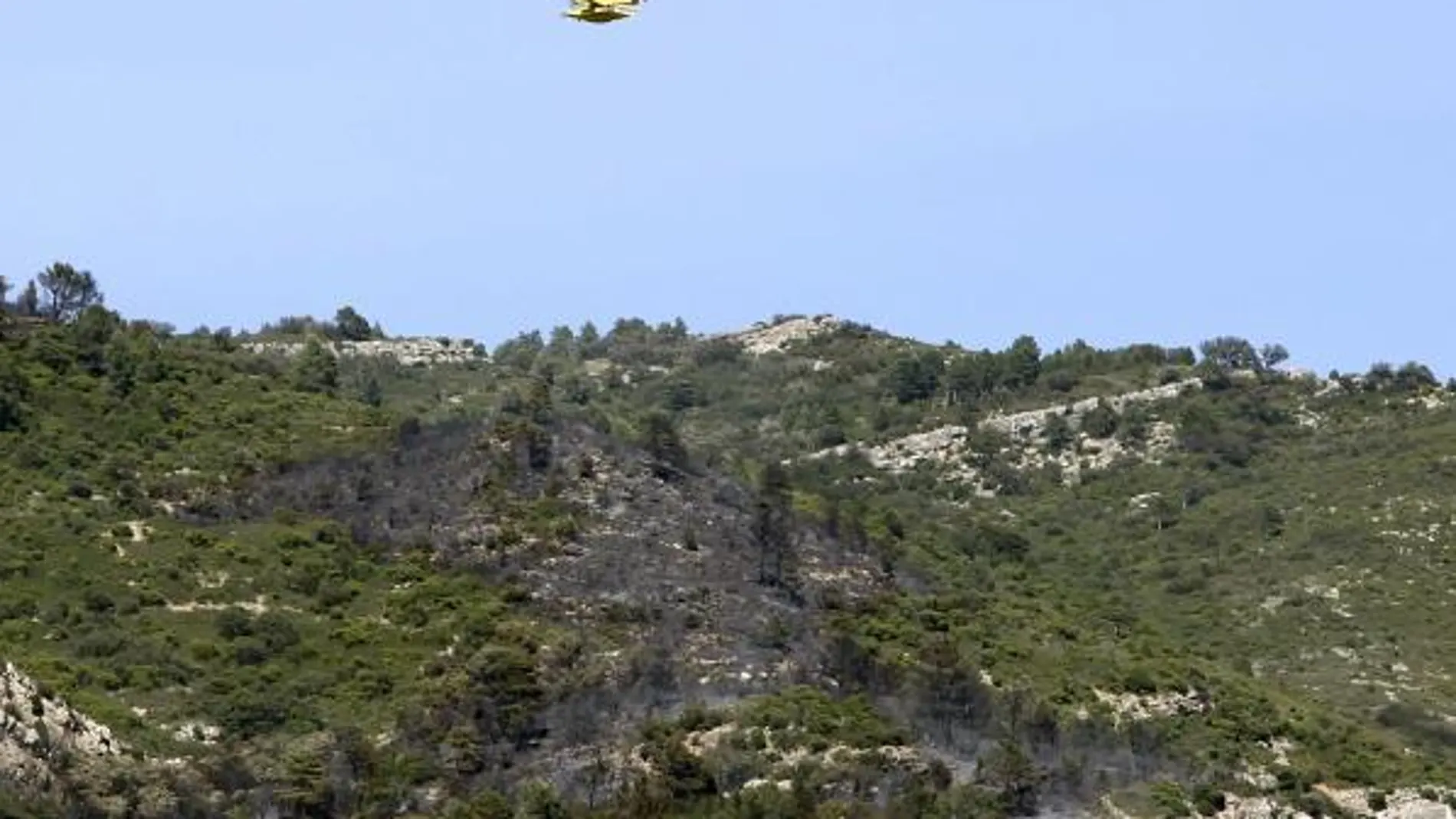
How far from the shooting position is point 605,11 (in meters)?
65.0

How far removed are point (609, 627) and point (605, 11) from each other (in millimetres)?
45561

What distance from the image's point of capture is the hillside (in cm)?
9394

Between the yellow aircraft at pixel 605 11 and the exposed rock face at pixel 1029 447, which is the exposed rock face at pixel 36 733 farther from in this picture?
the exposed rock face at pixel 1029 447

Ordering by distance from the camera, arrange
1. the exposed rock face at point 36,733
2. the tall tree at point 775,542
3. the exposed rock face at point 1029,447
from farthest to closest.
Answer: the exposed rock face at point 1029,447 → the tall tree at point 775,542 → the exposed rock face at point 36,733

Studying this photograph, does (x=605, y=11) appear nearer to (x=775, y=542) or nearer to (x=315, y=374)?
(x=775, y=542)

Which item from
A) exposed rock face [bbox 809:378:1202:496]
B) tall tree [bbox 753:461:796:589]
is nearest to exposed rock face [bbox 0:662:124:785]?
tall tree [bbox 753:461:796:589]

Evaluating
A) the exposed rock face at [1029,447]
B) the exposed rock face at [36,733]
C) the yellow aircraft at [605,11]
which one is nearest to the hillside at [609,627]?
the exposed rock face at [36,733]

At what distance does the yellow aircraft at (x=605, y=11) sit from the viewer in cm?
6475

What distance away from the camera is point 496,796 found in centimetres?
8875

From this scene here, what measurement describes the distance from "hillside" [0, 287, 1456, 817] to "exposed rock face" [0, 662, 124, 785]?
0.43 ft

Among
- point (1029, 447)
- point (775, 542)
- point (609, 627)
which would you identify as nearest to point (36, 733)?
point (609, 627)

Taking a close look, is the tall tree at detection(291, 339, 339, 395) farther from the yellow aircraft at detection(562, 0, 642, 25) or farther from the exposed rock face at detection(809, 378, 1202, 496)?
the yellow aircraft at detection(562, 0, 642, 25)

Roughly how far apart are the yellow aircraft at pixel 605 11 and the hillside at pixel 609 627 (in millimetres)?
27474

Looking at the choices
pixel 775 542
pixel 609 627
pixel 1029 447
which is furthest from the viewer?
pixel 1029 447
